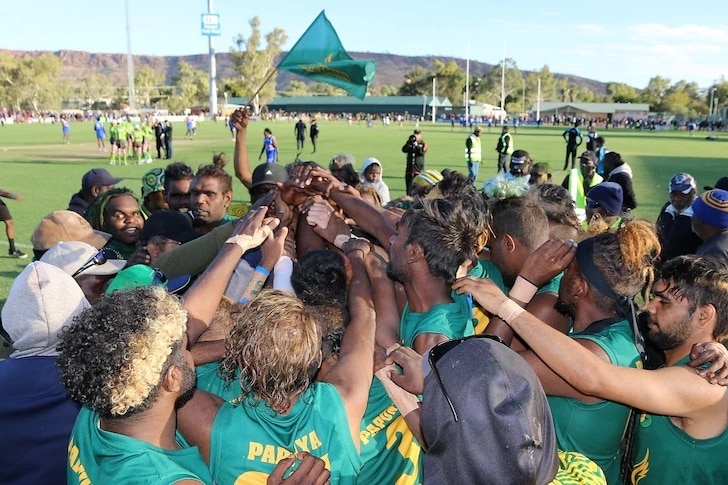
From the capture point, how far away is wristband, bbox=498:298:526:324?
2.30 meters

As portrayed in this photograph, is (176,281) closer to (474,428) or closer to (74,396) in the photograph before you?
(74,396)

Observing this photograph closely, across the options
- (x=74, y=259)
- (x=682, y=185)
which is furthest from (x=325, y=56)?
(x=682, y=185)

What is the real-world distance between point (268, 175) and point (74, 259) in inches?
85.4

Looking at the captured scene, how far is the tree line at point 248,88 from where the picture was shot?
374 ft

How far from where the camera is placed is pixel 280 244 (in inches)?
132

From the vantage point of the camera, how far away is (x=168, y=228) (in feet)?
14.2

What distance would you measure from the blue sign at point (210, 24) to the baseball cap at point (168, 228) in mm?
89902

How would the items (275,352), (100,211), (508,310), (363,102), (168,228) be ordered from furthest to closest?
(363,102) < (100,211) < (168,228) < (508,310) < (275,352)

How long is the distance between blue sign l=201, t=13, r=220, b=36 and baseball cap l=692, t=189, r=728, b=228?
9040cm

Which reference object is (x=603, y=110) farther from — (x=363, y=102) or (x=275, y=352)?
(x=275, y=352)

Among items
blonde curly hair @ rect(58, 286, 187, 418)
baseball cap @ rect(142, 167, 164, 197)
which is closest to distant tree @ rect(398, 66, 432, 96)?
baseball cap @ rect(142, 167, 164, 197)

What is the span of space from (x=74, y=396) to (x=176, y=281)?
1411mm

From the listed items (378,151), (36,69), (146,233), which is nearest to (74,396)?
(146,233)

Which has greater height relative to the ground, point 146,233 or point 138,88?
point 138,88
